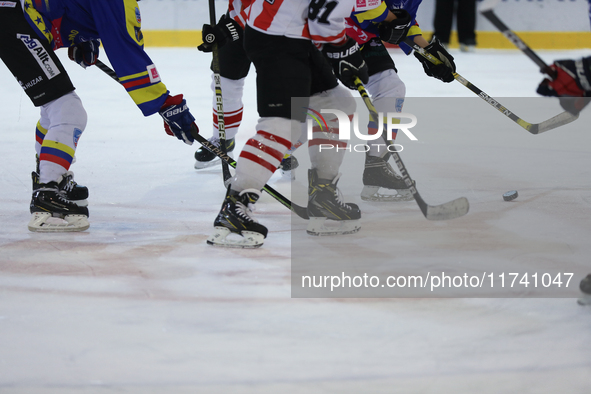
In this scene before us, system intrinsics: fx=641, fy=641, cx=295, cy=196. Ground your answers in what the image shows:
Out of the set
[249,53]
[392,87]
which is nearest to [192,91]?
[392,87]

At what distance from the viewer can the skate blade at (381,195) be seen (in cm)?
240

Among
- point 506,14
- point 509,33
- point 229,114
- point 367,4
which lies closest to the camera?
point 509,33

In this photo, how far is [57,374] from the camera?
114 cm

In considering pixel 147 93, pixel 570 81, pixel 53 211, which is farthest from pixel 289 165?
pixel 570 81

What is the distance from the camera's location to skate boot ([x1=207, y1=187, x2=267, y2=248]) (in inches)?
72.6

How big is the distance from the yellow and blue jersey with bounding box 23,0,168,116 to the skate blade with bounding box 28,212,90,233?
1.35 ft

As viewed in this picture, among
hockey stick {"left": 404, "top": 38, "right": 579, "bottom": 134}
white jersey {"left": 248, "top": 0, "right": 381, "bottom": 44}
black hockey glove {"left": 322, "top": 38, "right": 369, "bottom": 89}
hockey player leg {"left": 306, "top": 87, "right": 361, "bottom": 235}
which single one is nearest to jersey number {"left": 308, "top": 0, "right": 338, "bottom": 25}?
white jersey {"left": 248, "top": 0, "right": 381, "bottom": 44}

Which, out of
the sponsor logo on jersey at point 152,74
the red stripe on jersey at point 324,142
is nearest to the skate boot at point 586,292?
the red stripe on jersey at point 324,142

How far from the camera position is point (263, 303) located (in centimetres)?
146

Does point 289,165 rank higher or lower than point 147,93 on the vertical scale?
lower

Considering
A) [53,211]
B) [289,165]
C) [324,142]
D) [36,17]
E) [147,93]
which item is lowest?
[289,165]

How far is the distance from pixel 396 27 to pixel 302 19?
2.15ft

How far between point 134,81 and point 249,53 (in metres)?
0.42

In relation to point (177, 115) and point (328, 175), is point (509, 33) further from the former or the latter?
point (177, 115)
